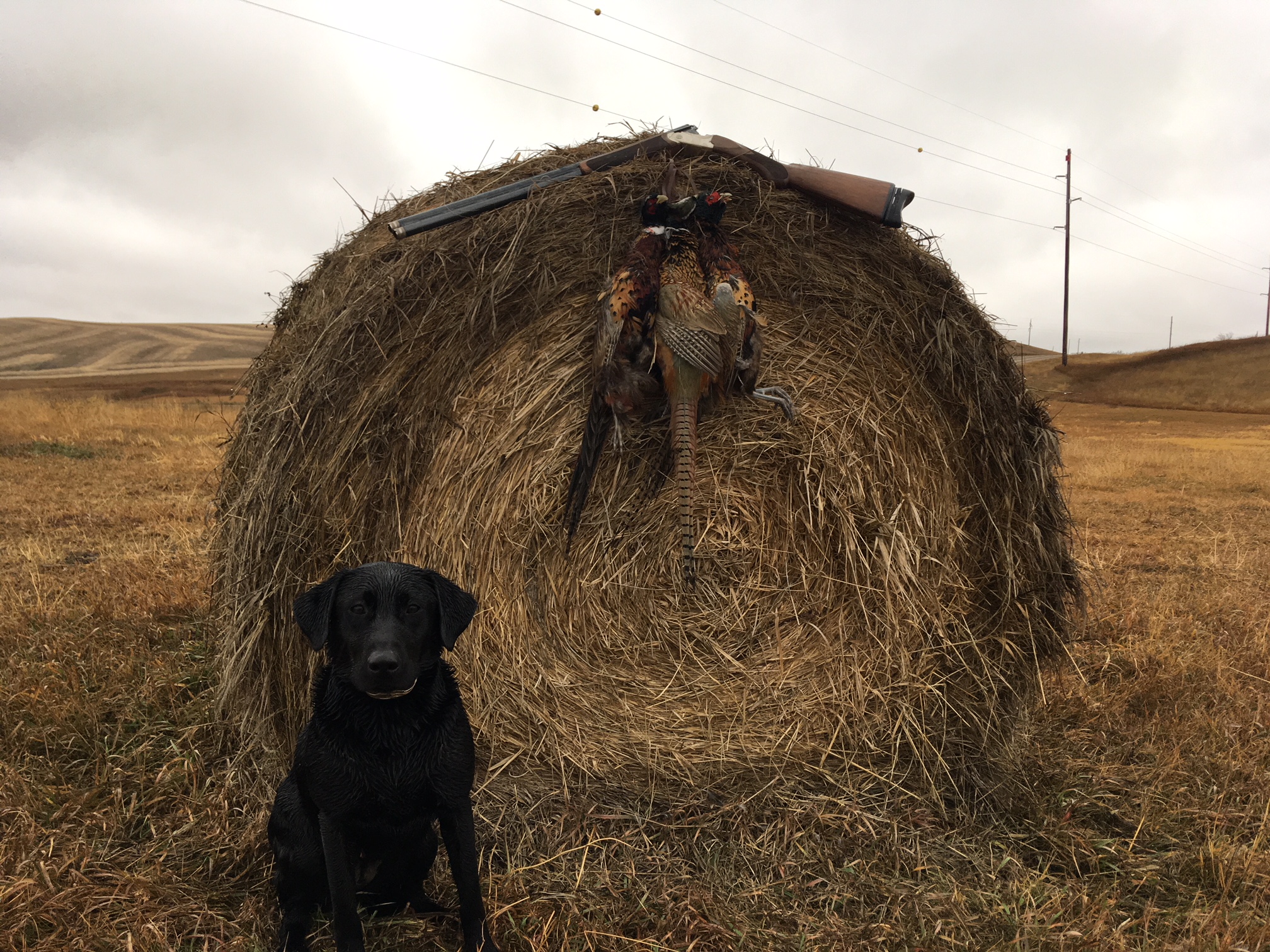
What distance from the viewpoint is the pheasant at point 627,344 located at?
107 inches

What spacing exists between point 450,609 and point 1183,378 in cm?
3157

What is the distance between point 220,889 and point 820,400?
103 inches

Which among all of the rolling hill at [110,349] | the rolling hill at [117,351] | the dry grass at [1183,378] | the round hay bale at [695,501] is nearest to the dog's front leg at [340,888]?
the round hay bale at [695,501]

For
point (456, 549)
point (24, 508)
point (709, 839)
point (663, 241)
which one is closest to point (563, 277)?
point (663, 241)

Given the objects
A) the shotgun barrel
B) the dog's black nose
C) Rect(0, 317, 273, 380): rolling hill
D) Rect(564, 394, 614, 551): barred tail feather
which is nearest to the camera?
the dog's black nose

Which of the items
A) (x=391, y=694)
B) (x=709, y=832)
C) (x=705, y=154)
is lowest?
(x=709, y=832)

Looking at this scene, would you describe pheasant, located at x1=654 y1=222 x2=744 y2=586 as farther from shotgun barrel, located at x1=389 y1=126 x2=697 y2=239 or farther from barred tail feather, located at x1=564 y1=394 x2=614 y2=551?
shotgun barrel, located at x1=389 y1=126 x2=697 y2=239

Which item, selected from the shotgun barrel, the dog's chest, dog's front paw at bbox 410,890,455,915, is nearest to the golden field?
dog's front paw at bbox 410,890,455,915

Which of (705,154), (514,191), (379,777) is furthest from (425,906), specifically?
(705,154)

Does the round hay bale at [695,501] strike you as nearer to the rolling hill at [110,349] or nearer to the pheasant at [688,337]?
the pheasant at [688,337]

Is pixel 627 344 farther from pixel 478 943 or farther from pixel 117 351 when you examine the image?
pixel 117 351

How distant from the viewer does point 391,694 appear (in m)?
1.65

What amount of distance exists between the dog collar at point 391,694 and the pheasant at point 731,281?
1.68 metres

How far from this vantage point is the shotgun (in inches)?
105
